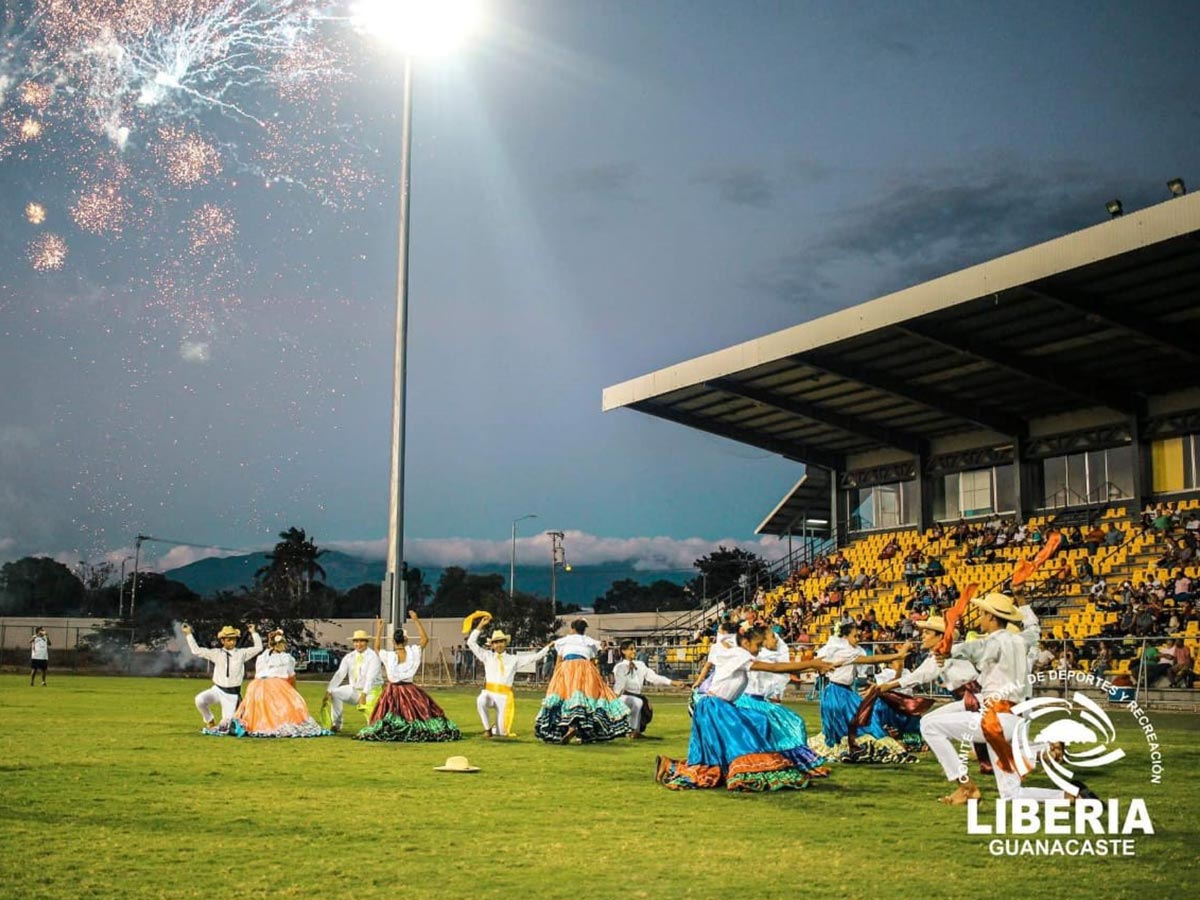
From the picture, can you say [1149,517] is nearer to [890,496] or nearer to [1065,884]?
[890,496]

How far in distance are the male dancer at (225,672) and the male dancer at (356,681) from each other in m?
1.42

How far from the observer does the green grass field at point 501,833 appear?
7.73m

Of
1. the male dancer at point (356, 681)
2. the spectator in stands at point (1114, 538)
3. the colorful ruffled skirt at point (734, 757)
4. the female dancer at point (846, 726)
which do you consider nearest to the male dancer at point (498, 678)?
the male dancer at point (356, 681)

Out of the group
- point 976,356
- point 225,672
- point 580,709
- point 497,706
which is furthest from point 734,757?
point 976,356

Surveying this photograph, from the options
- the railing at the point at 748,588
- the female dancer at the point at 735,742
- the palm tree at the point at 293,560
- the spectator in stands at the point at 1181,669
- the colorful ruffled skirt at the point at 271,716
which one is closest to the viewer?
the female dancer at the point at 735,742

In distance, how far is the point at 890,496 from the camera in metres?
49.8

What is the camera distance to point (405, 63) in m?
27.8

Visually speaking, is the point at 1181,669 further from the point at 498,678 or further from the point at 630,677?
the point at 498,678

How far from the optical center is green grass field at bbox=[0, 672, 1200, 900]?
773 cm

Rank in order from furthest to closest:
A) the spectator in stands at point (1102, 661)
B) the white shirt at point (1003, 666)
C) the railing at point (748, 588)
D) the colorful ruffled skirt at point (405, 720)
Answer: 1. the railing at point (748, 588)
2. the spectator in stands at point (1102, 661)
3. the colorful ruffled skirt at point (405, 720)
4. the white shirt at point (1003, 666)

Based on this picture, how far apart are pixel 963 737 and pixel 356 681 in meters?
12.8

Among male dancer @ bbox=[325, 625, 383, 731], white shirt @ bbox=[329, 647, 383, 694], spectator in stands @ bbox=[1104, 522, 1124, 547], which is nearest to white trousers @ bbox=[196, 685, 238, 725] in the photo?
male dancer @ bbox=[325, 625, 383, 731]

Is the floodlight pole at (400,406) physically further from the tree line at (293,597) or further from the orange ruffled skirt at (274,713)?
the tree line at (293,597)

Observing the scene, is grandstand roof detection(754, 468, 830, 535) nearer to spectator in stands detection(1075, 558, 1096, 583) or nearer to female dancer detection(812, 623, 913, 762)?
spectator in stands detection(1075, 558, 1096, 583)
